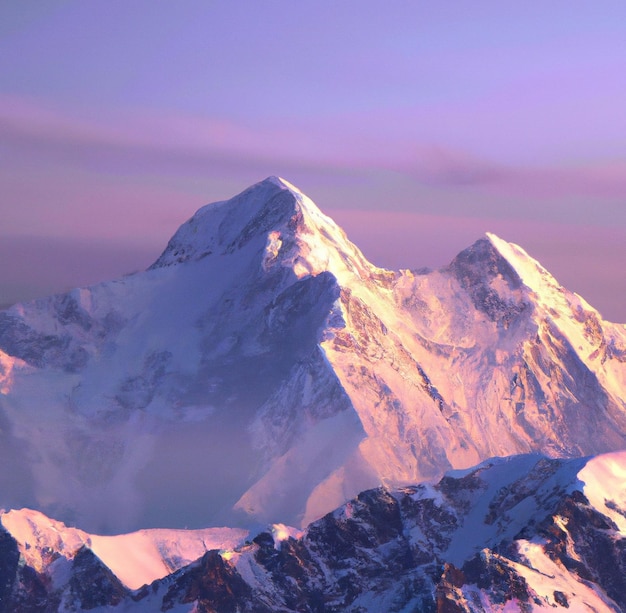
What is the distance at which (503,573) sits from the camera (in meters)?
197

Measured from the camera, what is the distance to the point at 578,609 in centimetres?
19862

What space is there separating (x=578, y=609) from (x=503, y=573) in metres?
10.2

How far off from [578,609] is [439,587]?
1726 centimetres

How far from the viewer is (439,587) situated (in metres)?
195

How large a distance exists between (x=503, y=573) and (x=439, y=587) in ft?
25.9
